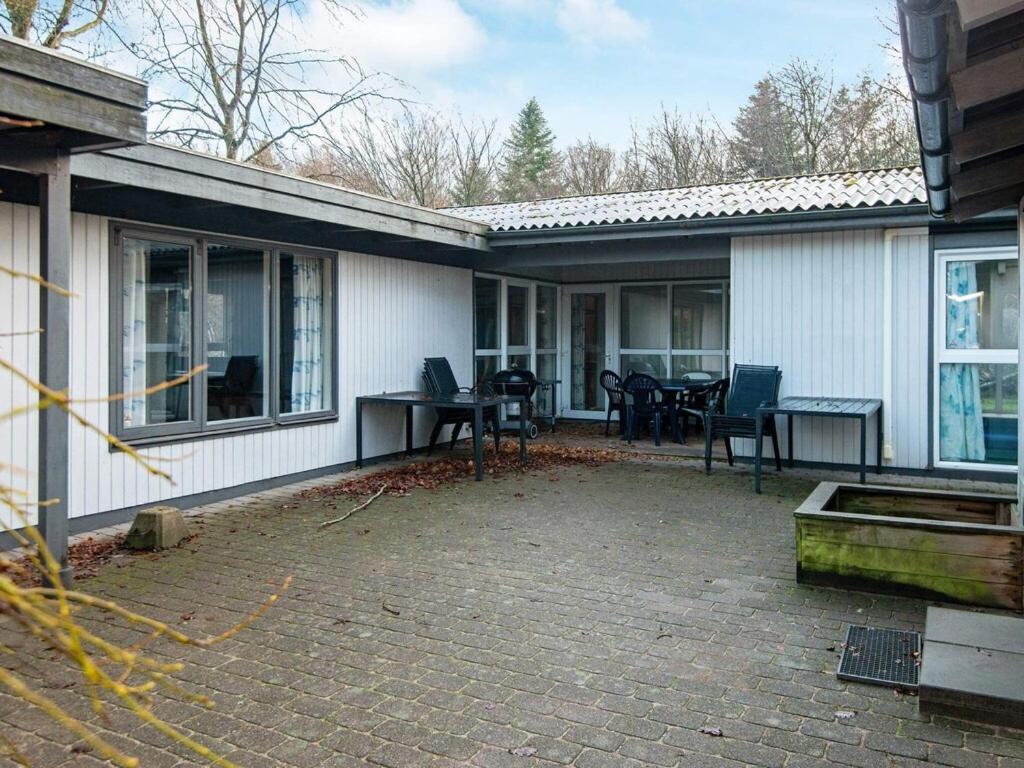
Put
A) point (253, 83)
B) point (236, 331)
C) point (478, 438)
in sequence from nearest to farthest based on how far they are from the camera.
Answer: point (236, 331), point (478, 438), point (253, 83)

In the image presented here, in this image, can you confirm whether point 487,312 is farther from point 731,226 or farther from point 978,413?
point 978,413

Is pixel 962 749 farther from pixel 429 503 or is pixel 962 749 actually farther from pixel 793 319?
pixel 793 319

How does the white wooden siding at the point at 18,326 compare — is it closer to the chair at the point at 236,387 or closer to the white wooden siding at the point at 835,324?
the chair at the point at 236,387

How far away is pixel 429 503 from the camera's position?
6457 millimetres

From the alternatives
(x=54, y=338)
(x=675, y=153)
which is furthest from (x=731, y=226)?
(x=675, y=153)

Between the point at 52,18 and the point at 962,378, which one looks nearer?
the point at 962,378

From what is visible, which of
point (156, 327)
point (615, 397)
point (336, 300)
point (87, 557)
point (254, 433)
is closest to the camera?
point (87, 557)

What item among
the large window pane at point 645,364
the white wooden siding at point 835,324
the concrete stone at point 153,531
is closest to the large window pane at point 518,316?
the large window pane at point 645,364

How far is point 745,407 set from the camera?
7.60 m

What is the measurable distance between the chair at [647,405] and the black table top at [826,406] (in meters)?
2.14

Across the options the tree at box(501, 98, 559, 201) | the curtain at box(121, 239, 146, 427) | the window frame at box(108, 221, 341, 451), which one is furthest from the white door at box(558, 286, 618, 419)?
the tree at box(501, 98, 559, 201)

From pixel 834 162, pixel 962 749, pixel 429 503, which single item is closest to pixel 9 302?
pixel 429 503

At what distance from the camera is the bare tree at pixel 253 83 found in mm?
14164

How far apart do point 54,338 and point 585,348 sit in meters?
8.98
